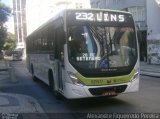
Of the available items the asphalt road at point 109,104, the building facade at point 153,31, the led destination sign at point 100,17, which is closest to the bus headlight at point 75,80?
the asphalt road at point 109,104

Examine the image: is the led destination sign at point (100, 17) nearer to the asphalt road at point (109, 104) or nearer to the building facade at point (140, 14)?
the asphalt road at point (109, 104)

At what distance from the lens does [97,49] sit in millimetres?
9516

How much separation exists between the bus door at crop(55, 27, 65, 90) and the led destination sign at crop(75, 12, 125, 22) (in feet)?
2.35

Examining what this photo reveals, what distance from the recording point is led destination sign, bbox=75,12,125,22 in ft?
31.7

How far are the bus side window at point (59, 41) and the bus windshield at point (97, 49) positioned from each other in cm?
27

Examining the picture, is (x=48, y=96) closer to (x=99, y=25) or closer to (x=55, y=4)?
(x=99, y=25)

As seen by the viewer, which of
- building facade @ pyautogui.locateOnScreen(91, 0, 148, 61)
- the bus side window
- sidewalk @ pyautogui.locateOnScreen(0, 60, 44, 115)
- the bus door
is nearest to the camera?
sidewalk @ pyautogui.locateOnScreen(0, 60, 44, 115)

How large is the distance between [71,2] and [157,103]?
76919mm

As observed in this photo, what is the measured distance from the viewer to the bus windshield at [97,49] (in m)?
9.41

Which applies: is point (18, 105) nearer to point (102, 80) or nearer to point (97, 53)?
point (102, 80)

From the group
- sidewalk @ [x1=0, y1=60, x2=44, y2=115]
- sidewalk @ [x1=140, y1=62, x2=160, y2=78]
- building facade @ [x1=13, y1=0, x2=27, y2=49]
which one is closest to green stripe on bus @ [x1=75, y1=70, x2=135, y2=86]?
sidewalk @ [x1=0, y1=60, x2=44, y2=115]

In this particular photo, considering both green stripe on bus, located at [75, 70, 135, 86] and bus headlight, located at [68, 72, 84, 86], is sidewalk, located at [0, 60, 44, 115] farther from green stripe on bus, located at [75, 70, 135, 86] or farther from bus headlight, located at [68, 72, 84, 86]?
green stripe on bus, located at [75, 70, 135, 86]

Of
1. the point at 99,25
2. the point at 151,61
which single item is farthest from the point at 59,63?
the point at 151,61

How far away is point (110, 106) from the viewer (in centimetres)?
1000
